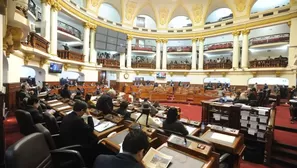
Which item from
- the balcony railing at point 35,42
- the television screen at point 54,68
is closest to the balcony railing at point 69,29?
the television screen at point 54,68

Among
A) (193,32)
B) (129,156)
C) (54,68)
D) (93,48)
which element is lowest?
(129,156)

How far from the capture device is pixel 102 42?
610 inches

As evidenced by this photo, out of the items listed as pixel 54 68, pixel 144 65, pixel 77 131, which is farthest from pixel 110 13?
pixel 77 131

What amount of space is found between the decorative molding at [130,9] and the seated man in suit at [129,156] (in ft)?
60.9

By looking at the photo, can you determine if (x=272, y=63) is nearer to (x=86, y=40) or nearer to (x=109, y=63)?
(x=109, y=63)

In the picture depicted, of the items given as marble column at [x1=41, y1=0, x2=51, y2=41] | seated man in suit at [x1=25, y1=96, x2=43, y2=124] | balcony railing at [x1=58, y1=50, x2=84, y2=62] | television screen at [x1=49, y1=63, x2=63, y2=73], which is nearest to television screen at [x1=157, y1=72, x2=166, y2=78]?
balcony railing at [x1=58, y1=50, x2=84, y2=62]

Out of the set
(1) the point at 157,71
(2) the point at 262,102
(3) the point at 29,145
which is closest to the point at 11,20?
(3) the point at 29,145

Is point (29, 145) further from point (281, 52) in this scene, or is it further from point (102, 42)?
point (281, 52)

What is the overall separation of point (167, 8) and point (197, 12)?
363 cm

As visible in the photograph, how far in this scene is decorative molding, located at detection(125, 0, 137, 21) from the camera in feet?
57.3

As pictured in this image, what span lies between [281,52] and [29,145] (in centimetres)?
2023

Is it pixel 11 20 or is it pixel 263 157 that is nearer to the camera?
pixel 11 20

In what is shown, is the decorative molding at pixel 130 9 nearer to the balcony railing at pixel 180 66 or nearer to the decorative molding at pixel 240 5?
the balcony railing at pixel 180 66

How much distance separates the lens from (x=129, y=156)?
1.16m
